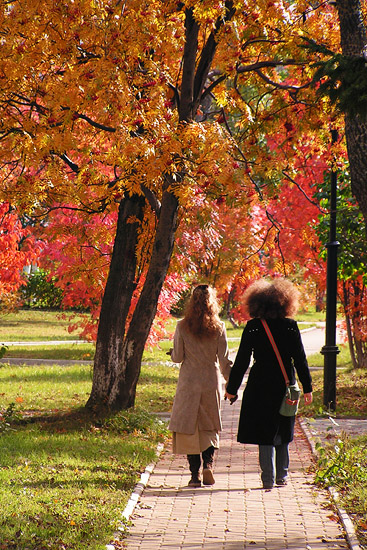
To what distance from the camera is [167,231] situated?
35.1 feet

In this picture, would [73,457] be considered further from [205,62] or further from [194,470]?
[205,62]

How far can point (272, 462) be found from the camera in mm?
7301

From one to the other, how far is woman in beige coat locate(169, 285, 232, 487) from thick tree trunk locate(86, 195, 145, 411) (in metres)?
3.40

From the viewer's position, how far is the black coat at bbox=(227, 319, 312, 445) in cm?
731

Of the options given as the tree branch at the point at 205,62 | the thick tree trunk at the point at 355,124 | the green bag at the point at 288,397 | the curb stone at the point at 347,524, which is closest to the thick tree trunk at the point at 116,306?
the tree branch at the point at 205,62

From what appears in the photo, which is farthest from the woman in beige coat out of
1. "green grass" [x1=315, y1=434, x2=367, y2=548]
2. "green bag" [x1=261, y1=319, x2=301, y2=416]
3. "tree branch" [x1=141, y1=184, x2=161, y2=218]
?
"tree branch" [x1=141, y1=184, x2=161, y2=218]

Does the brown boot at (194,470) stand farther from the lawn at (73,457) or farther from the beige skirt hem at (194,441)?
the lawn at (73,457)

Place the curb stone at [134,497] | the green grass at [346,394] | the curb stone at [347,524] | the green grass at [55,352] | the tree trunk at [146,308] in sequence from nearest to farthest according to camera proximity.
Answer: the curb stone at [347,524]
the curb stone at [134,497]
the tree trunk at [146,308]
the green grass at [346,394]
the green grass at [55,352]

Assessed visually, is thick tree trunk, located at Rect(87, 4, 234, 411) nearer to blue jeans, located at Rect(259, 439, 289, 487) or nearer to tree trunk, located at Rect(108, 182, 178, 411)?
tree trunk, located at Rect(108, 182, 178, 411)

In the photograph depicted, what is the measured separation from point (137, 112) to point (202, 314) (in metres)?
2.91

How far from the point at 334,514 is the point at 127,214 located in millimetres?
5866

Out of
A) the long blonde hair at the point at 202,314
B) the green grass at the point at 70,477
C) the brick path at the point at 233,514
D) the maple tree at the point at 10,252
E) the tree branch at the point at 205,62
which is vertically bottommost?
the brick path at the point at 233,514

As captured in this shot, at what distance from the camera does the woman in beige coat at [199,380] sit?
7.58 meters

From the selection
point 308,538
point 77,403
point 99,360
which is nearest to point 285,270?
point 99,360
